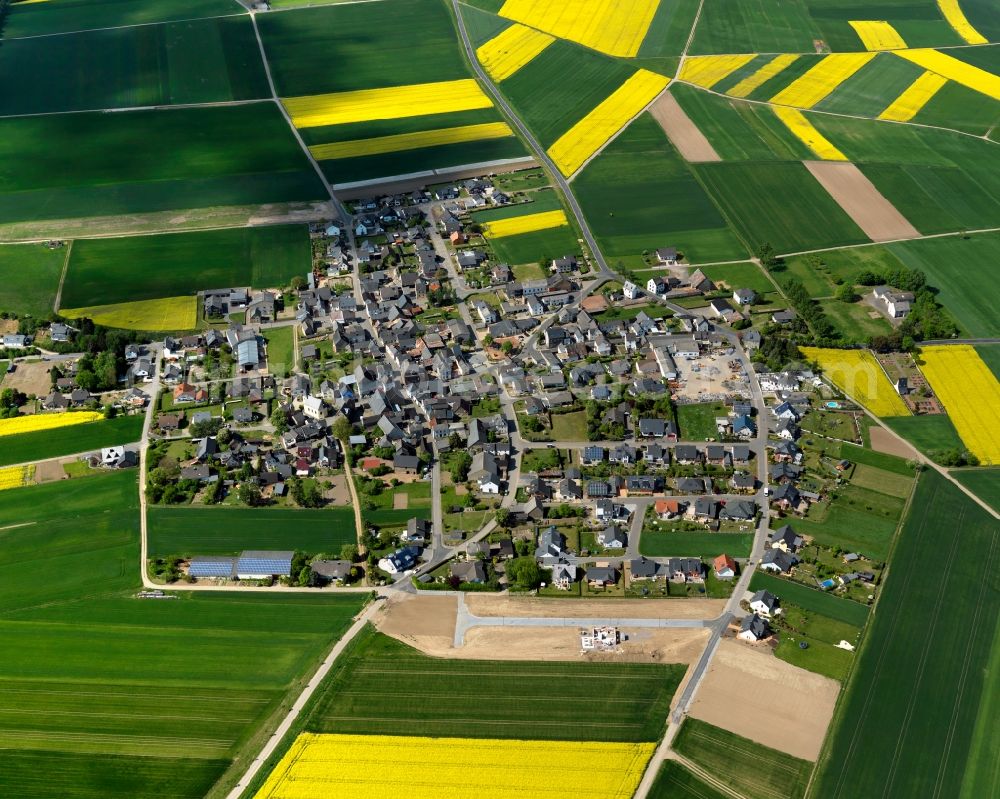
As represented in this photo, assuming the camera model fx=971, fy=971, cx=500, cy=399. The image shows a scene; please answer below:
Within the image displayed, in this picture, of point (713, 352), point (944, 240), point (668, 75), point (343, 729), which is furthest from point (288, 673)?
point (668, 75)

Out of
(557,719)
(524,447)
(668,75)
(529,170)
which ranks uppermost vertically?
(668,75)

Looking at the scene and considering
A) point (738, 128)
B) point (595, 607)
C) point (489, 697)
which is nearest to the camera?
point (489, 697)

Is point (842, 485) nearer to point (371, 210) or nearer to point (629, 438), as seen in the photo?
point (629, 438)

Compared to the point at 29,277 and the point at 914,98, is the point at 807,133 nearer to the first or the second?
the point at 914,98

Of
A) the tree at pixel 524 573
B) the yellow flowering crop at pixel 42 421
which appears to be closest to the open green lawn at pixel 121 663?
the yellow flowering crop at pixel 42 421

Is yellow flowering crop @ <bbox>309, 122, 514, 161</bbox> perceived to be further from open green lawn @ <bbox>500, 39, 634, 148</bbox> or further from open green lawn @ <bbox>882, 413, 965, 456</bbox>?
open green lawn @ <bbox>882, 413, 965, 456</bbox>

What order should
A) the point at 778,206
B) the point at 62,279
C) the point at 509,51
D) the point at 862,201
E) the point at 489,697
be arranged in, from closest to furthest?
the point at 489,697 < the point at 62,279 < the point at 778,206 < the point at 862,201 < the point at 509,51

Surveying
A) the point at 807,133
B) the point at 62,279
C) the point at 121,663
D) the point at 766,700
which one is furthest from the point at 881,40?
the point at 121,663
